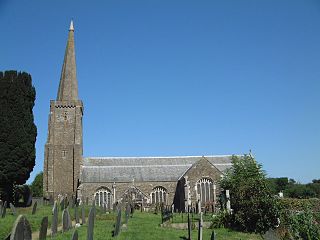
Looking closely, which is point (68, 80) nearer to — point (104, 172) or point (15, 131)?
point (104, 172)

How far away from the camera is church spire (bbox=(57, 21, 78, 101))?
45.2 meters

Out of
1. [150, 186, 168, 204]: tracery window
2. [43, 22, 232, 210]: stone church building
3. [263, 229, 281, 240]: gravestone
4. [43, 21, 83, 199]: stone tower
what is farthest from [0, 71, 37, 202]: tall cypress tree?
[263, 229, 281, 240]: gravestone

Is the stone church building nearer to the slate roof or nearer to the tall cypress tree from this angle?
the slate roof

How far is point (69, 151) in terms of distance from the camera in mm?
42875

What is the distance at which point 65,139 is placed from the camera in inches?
1718

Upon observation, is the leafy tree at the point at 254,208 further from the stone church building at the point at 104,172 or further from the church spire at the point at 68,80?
the church spire at the point at 68,80

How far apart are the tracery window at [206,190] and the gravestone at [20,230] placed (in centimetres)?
3315

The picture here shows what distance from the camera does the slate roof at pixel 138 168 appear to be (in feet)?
142

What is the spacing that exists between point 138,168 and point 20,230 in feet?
124

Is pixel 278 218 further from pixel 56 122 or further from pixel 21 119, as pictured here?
pixel 56 122

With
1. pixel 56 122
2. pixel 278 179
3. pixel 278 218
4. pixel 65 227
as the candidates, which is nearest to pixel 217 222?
pixel 278 218

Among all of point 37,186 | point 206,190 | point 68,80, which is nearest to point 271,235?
point 206,190

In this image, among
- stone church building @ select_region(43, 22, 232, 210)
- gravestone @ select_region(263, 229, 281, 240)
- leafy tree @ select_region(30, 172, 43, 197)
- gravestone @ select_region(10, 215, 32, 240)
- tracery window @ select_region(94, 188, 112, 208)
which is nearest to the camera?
gravestone @ select_region(10, 215, 32, 240)

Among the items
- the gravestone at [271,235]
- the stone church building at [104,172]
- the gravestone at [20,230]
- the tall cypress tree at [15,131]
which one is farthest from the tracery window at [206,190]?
the gravestone at [20,230]
